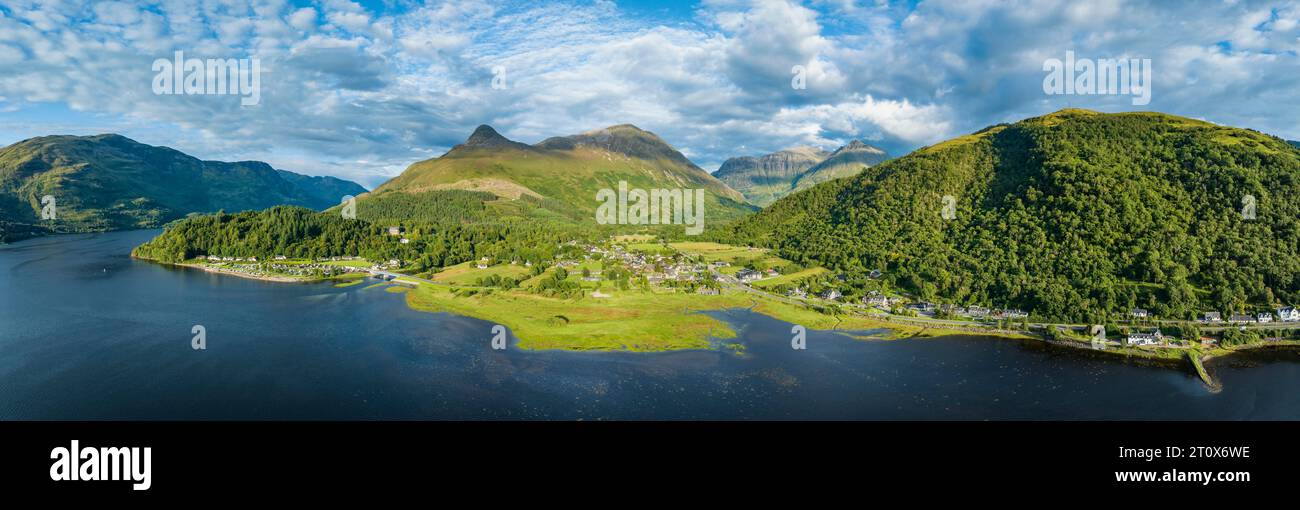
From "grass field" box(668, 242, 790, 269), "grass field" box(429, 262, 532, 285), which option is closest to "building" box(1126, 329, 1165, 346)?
"grass field" box(668, 242, 790, 269)

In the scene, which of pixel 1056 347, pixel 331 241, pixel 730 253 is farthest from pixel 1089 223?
pixel 331 241

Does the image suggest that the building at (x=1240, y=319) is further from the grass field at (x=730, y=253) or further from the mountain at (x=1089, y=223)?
the grass field at (x=730, y=253)

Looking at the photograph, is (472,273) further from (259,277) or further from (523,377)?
(523,377)

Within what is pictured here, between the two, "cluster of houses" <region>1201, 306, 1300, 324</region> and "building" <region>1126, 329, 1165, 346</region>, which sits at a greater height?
"cluster of houses" <region>1201, 306, 1300, 324</region>

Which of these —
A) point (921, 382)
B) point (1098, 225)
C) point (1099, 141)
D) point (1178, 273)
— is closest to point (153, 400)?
point (921, 382)

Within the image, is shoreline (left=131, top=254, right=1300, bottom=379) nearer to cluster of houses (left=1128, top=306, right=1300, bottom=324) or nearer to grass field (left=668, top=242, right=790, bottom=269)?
cluster of houses (left=1128, top=306, right=1300, bottom=324)

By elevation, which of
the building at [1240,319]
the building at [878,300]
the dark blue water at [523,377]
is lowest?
the dark blue water at [523,377]

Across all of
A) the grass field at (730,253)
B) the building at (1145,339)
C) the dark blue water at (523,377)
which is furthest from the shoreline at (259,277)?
the building at (1145,339)
